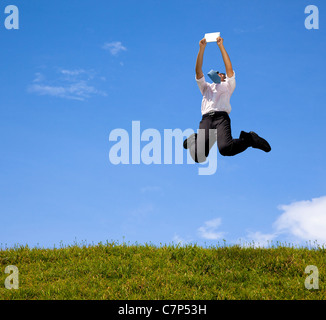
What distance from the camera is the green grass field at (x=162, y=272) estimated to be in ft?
32.5

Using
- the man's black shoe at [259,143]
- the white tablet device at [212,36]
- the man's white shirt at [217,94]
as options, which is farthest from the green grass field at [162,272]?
the white tablet device at [212,36]

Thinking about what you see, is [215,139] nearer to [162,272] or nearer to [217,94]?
[217,94]

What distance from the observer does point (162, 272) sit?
10.9 meters

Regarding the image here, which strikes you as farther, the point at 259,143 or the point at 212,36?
the point at 259,143

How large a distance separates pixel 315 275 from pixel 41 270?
7.06 meters

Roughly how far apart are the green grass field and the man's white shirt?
4039mm

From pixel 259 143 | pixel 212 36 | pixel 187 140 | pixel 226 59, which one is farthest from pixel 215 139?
pixel 212 36

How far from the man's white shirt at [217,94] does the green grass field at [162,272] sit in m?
4.04

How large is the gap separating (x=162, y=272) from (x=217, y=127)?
3949 mm

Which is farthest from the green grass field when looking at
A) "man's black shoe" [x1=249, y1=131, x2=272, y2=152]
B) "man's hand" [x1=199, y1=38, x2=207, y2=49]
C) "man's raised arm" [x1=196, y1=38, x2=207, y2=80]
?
"man's hand" [x1=199, y1=38, x2=207, y2=49]

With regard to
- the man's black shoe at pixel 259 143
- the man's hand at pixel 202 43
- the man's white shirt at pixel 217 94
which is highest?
the man's hand at pixel 202 43

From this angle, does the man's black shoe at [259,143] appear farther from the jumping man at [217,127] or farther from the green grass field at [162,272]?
the green grass field at [162,272]
